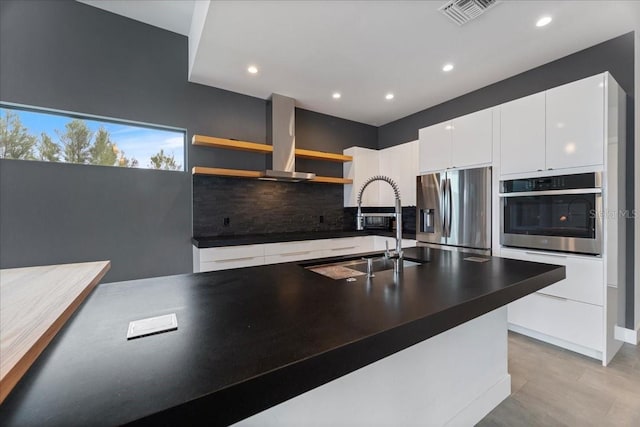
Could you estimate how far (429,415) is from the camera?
1349mm

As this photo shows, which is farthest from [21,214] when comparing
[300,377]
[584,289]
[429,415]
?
[584,289]

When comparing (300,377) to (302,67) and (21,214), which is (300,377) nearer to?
(302,67)

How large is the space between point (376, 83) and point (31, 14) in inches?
133

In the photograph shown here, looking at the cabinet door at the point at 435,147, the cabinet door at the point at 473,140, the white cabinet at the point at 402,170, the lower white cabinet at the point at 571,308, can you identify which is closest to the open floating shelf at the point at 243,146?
the white cabinet at the point at 402,170

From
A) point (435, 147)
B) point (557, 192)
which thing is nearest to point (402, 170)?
point (435, 147)

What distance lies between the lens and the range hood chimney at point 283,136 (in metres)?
3.52

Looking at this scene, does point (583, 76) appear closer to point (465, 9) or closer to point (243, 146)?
point (465, 9)

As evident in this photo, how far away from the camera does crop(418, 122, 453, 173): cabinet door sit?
3.28 metres

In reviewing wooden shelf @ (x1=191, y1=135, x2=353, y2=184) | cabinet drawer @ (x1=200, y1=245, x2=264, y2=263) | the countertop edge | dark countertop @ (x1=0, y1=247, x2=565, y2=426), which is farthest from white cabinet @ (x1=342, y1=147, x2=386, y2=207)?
the countertop edge

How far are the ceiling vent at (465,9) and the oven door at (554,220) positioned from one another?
5.33ft

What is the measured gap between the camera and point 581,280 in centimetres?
231

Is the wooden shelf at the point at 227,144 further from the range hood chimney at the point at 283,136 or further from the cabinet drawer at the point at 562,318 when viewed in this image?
the cabinet drawer at the point at 562,318

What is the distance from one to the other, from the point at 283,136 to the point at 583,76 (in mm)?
3254

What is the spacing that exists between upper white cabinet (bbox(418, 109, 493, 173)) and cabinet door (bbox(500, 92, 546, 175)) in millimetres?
148
